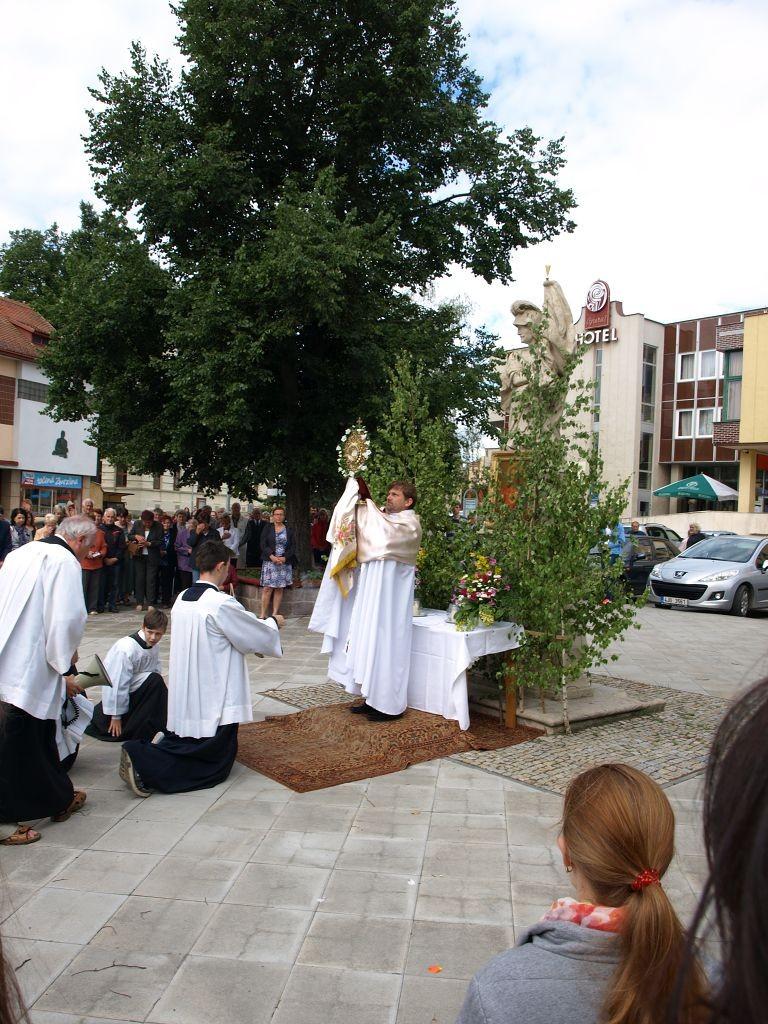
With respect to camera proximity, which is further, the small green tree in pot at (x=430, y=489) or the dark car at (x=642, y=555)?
the dark car at (x=642, y=555)

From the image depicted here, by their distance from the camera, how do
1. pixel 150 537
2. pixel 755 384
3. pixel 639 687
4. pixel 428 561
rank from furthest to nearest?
pixel 755 384, pixel 150 537, pixel 639 687, pixel 428 561

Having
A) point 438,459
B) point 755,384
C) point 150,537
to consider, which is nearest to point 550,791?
point 438,459

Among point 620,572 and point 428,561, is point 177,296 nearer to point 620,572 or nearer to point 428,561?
point 428,561

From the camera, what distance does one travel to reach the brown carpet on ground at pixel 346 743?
6098 millimetres

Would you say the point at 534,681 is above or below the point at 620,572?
below

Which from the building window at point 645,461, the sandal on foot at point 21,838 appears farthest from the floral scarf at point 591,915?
the building window at point 645,461

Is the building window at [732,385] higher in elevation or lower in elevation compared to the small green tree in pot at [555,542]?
higher

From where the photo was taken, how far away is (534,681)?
6980 mm

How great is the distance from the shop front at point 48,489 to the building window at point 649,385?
2943 centimetres

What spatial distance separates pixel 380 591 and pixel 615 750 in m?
2.32

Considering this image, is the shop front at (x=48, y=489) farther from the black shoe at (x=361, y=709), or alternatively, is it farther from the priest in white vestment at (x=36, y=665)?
the priest in white vestment at (x=36, y=665)

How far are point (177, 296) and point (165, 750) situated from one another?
11.0m

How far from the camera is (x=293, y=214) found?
14102 mm

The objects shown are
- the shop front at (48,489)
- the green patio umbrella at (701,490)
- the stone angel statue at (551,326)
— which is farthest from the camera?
the green patio umbrella at (701,490)
